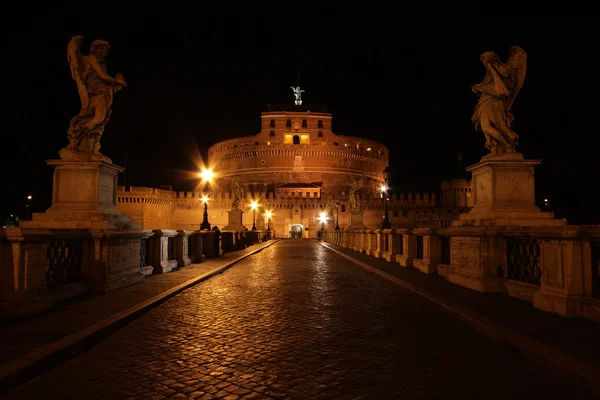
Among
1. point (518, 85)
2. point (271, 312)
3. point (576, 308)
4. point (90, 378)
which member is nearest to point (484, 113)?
point (518, 85)

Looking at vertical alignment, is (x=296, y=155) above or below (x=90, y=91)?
above

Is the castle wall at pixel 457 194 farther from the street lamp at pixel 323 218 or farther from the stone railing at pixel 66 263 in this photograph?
the stone railing at pixel 66 263

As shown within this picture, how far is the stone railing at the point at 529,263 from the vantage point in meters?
5.36

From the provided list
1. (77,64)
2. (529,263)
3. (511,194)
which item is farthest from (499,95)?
(77,64)

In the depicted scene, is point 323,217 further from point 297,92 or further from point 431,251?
point 431,251

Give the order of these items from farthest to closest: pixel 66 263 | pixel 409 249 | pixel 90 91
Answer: pixel 409 249 < pixel 90 91 < pixel 66 263

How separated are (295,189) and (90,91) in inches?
2632

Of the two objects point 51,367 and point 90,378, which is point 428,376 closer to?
point 90,378

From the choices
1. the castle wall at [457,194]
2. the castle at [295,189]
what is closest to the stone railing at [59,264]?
the castle at [295,189]

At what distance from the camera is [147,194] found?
6612 cm

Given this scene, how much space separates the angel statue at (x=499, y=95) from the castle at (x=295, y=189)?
48717mm

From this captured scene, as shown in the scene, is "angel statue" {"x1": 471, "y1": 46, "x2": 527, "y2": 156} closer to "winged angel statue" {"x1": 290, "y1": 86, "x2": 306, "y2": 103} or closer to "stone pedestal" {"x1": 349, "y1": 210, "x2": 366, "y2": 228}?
"stone pedestal" {"x1": 349, "y1": 210, "x2": 366, "y2": 228}

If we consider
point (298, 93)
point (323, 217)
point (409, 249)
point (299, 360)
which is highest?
point (298, 93)

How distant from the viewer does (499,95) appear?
27.2 ft
